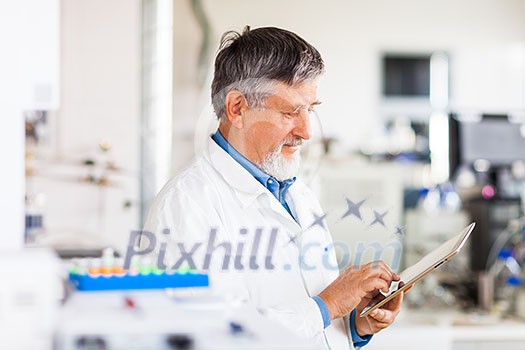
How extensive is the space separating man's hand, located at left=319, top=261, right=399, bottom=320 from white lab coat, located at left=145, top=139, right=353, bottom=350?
0.07 ft

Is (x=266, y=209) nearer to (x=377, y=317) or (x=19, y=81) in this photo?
(x=377, y=317)

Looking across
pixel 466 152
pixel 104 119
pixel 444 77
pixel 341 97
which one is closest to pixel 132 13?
pixel 104 119

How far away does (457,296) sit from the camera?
7.23 feet

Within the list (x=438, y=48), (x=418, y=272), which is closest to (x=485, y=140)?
(x=438, y=48)

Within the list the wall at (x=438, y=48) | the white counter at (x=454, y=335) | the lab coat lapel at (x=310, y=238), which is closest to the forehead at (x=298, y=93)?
the lab coat lapel at (x=310, y=238)

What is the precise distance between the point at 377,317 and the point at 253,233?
153mm

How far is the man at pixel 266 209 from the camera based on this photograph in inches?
34.0

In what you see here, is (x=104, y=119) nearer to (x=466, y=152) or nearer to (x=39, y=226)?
(x=39, y=226)

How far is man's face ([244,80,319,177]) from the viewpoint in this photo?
0.88 meters

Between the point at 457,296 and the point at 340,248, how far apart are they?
4.19ft

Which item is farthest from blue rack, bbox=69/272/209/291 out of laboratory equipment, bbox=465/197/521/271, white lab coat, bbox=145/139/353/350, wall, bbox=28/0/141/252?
laboratory equipment, bbox=465/197/521/271

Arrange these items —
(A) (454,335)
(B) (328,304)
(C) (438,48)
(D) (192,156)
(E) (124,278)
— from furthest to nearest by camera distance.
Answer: (C) (438,48)
(A) (454,335)
(D) (192,156)
(B) (328,304)
(E) (124,278)

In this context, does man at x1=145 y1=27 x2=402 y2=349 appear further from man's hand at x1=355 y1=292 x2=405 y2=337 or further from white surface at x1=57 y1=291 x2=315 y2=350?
white surface at x1=57 y1=291 x2=315 y2=350

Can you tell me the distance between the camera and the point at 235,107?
0.91 m
